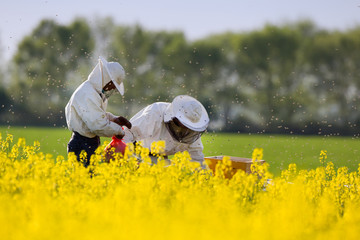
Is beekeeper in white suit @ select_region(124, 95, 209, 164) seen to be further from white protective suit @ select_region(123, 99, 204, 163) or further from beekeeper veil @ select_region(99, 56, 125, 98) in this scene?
beekeeper veil @ select_region(99, 56, 125, 98)

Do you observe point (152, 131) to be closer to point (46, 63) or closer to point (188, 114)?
point (188, 114)

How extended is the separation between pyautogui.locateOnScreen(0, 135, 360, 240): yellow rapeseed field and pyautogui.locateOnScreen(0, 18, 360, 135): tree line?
27.2 meters

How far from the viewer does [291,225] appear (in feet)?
11.3

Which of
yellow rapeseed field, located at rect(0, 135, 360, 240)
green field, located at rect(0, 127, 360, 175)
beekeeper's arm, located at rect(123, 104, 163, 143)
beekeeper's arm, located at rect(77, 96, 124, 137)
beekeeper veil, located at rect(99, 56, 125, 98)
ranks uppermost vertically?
beekeeper veil, located at rect(99, 56, 125, 98)

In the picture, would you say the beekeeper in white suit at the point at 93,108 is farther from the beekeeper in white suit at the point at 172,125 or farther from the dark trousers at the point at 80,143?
the beekeeper in white suit at the point at 172,125

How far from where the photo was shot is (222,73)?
38344 millimetres

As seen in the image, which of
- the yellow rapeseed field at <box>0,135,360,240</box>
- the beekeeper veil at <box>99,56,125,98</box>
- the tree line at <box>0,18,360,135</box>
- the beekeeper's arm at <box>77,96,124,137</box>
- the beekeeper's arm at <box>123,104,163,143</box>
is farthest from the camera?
the tree line at <box>0,18,360,135</box>

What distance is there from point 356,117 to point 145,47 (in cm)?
1788

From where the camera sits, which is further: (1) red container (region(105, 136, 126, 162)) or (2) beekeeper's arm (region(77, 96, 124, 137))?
(1) red container (region(105, 136, 126, 162))

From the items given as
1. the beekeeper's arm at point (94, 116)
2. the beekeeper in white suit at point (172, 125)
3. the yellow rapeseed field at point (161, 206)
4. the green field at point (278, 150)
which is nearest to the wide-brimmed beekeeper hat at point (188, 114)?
the beekeeper in white suit at point (172, 125)

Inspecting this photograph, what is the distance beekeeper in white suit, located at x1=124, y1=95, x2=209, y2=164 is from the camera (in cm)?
655

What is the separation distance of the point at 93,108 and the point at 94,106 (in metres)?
0.03

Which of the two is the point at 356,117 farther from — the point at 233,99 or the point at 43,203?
the point at 43,203

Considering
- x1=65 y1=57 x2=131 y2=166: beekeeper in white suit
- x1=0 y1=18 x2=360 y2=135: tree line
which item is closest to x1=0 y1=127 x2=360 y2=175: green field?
x1=65 y1=57 x2=131 y2=166: beekeeper in white suit
